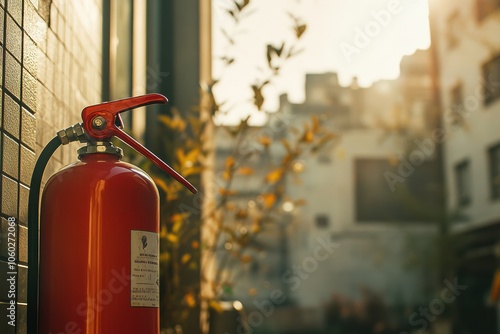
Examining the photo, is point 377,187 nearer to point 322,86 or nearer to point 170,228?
point 322,86

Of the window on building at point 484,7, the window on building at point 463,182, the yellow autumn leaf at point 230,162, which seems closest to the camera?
the yellow autumn leaf at point 230,162

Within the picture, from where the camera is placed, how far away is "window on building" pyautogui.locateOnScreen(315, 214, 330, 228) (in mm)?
17531

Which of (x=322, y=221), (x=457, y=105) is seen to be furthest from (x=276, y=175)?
(x=322, y=221)

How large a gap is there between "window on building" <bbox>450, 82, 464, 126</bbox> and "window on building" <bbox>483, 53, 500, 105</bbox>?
105cm

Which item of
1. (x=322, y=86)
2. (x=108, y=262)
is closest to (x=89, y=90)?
(x=108, y=262)

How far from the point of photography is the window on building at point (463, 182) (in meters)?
14.1

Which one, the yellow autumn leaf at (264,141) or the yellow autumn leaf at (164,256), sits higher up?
the yellow autumn leaf at (264,141)

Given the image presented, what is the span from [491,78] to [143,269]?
12.1 m

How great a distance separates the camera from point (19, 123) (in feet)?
4.25

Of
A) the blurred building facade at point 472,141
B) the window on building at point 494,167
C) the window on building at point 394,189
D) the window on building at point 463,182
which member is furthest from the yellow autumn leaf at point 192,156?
the window on building at point 394,189

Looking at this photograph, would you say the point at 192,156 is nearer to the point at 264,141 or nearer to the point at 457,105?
the point at 264,141

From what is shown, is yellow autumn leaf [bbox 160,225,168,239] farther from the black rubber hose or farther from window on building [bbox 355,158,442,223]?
window on building [bbox 355,158,442,223]

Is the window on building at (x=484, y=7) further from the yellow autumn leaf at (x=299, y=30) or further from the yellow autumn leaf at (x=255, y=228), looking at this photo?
the yellow autumn leaf at (x=299, y=30)

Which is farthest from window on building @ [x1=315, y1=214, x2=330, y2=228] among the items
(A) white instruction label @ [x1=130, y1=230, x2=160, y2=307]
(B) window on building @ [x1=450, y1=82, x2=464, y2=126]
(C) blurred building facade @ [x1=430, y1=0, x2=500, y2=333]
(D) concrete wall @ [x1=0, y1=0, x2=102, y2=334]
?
(A) white instruction label @ [x1=130, y1=230, x2=160, y2=307]
